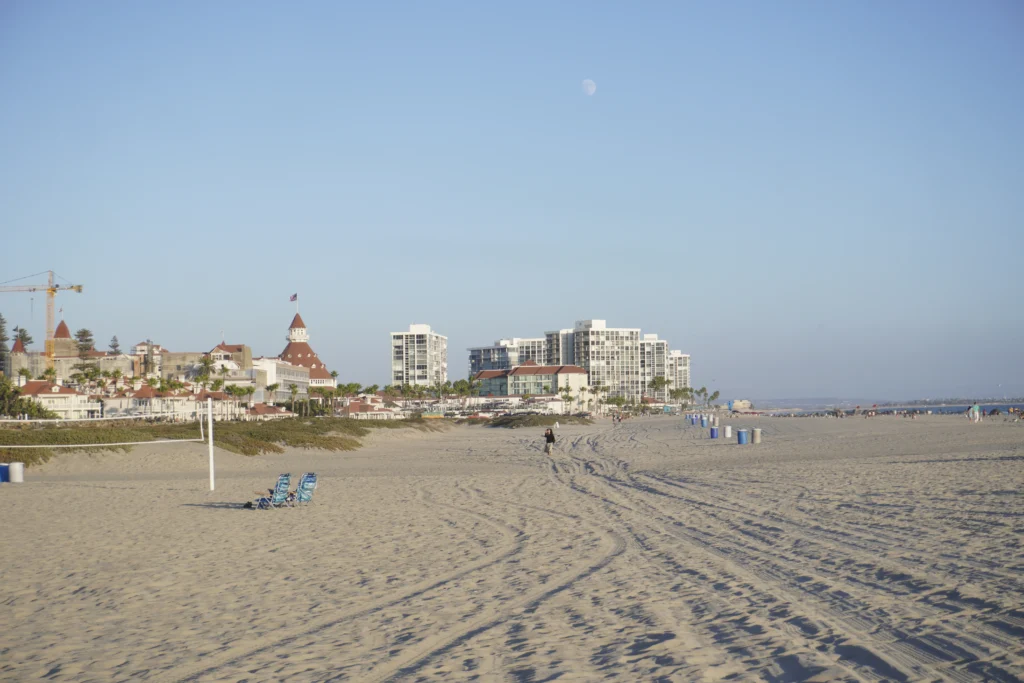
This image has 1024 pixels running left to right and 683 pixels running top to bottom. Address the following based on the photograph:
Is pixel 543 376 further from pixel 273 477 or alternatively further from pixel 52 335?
pixel 273 477

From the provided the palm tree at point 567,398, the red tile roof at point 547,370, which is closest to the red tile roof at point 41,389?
the palm tree at point 567,398

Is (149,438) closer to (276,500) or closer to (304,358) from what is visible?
(276,500)

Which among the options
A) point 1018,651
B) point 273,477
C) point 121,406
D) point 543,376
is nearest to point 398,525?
point 1018,651

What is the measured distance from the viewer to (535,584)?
864cm

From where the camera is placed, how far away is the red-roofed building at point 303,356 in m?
134

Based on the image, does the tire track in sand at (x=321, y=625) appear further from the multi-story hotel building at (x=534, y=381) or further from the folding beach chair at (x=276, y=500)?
the multi-story hotel building at (x=534, y=381)

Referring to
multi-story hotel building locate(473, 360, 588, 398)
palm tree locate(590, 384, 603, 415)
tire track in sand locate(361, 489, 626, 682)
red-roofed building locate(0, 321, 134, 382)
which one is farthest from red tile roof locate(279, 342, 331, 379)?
tire track in sand locate(361, 489, 626, 682)

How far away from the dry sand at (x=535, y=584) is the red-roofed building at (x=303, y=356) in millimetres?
117499

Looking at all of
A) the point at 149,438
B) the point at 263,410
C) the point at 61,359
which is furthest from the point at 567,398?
the point at 149,438

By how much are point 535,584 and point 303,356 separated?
427ft

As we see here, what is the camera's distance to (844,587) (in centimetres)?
776

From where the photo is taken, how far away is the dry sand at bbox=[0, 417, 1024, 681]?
601 centimetres

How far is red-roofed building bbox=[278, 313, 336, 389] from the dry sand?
117499 mm

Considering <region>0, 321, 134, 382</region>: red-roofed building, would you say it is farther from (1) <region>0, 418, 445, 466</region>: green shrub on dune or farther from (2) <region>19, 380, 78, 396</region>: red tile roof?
(1) <region>0, 418, 445, 466</region>: green shrub on dune
